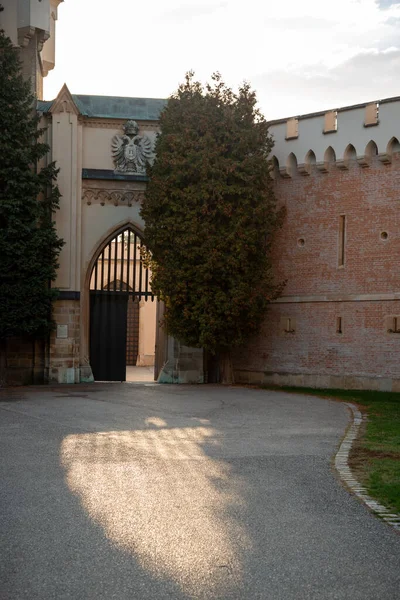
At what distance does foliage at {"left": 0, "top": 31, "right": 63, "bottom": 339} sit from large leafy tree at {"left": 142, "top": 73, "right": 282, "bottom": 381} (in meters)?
3.08

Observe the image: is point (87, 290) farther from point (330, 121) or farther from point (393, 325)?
point (393, 325)

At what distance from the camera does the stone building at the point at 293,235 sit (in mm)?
24406

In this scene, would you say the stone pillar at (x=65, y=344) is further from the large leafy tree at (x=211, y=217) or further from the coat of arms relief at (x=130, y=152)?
the coat of arms relief at (x=130, y=152)

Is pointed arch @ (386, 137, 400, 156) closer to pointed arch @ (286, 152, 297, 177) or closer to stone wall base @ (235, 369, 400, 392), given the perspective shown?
pointed arch @ (286, 152, 297, 177)

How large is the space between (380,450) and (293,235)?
14.8 m

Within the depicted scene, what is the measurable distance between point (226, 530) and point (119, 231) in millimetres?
20881

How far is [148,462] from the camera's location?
11.2m

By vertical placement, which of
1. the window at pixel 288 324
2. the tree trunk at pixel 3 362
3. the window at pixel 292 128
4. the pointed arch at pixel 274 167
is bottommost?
the tree trunk at pixel 3 362

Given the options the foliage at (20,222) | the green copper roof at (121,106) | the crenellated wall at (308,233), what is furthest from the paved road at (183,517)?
the green copper roof at (121,106)

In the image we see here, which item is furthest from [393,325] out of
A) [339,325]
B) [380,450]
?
[380,450]

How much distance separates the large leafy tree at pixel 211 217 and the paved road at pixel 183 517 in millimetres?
9259

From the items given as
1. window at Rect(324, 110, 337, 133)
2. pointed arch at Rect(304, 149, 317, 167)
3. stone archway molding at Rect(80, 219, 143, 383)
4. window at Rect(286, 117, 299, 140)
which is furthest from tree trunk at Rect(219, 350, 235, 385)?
window at Rect(324, 110, 337, 133)

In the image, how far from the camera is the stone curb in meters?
8.05

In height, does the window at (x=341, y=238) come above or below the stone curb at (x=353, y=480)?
above
